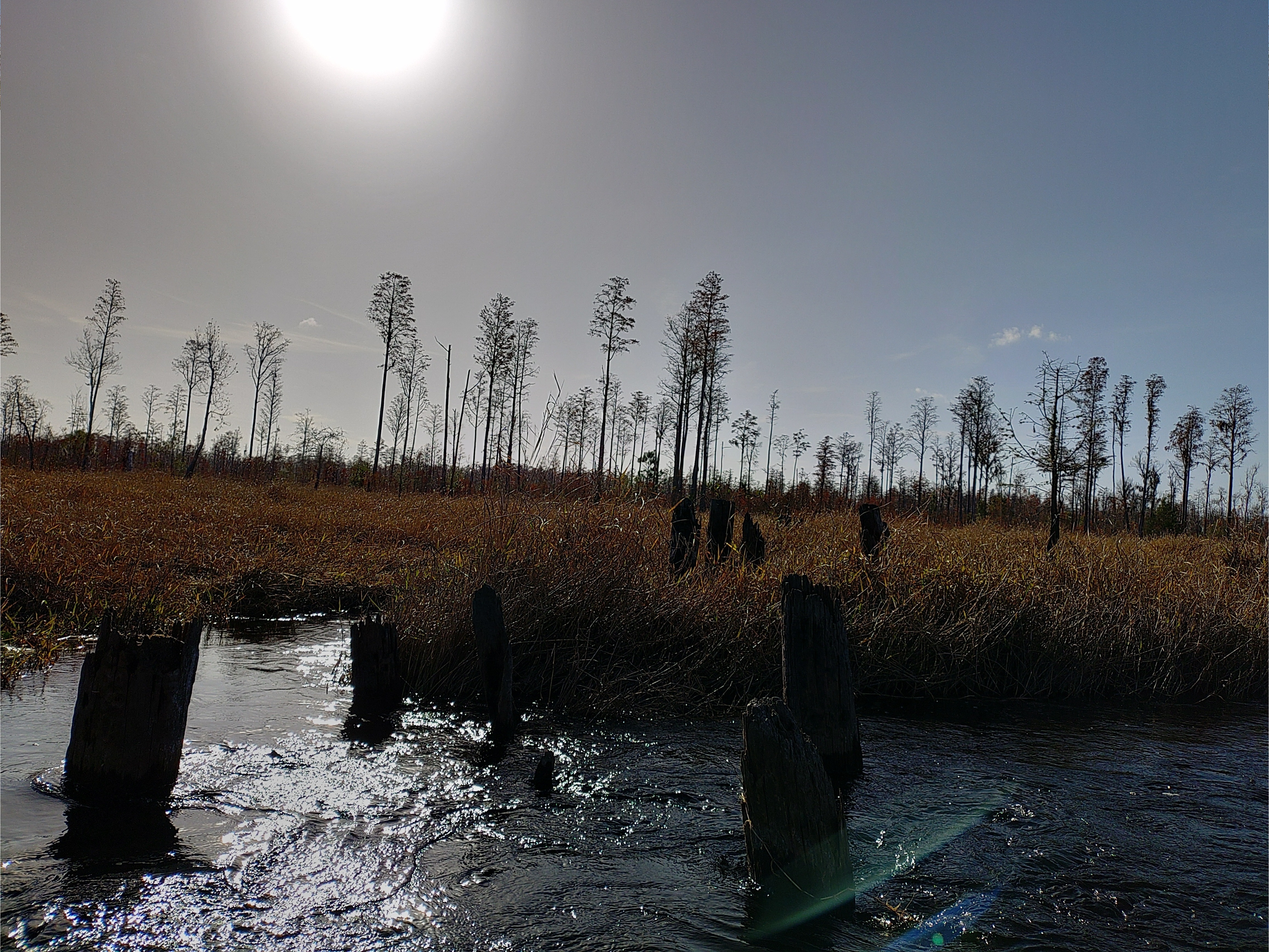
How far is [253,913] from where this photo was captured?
2.58 metres

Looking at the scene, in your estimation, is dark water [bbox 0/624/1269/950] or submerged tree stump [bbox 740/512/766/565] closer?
dark water [bbox 0/624/1269/950]

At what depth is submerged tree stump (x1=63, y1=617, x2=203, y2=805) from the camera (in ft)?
10.6

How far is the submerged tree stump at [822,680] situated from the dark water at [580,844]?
25 cm

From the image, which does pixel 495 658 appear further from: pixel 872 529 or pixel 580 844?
pixel 872 529

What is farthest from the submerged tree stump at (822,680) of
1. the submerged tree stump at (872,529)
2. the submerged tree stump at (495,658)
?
the submerged tree stump at (872,529)

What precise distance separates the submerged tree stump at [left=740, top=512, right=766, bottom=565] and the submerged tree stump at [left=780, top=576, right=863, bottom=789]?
3.20 m

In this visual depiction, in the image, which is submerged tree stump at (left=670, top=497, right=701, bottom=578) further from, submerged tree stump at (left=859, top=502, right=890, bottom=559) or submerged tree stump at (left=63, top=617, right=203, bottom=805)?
submerged tree stump at (left=63, top=617, right=203, bottom=805)

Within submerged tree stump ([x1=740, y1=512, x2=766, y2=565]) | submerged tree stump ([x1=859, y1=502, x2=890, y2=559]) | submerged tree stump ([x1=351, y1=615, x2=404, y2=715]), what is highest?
submerged tree stump ([x1=859, y1=502, x2=890, y2=559])

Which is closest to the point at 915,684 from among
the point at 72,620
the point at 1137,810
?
the point at 1137,810

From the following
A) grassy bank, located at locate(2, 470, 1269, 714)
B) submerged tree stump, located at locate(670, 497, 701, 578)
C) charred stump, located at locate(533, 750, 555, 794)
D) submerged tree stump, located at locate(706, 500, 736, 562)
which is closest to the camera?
charred stump, located at locate(533, 750, 555, 794)

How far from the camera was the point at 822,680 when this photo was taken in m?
4.30

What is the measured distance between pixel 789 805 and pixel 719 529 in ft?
17.7

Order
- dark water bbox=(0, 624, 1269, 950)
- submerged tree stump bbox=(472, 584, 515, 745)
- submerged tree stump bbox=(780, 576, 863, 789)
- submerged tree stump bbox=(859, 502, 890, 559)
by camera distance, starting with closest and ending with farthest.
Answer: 1. dark water bbox=(0, 624, 1269, 950)
2. submerged tree stump bbox=(780, 576, 863, 789)
3. submerged tree stump bbox=(472, 584, 515, 745)
4. submerged tree stump bbox=(859, 502, 890, 559)

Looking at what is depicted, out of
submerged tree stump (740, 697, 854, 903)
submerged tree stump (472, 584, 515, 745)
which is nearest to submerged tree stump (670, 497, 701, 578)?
submerged tree stump (472, 584, 515, 745)
